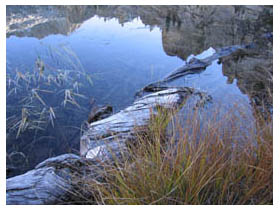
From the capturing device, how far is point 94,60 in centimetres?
426

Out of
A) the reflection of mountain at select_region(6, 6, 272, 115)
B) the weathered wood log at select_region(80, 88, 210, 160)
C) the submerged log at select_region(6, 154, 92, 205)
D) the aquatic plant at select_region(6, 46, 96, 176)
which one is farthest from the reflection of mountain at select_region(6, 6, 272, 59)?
the submerged log at select_region(6, 154, 92, 205)

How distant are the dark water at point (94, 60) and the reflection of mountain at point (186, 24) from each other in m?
0.02

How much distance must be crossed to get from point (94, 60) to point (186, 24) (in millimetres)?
3271

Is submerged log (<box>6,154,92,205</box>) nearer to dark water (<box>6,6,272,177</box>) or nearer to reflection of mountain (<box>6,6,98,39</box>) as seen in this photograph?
dark water (<box>6,6,272,177</box>)

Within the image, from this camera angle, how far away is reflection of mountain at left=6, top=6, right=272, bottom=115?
465 centimetres

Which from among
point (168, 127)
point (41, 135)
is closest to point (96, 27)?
point (41, 135)

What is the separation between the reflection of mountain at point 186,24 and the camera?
465cm

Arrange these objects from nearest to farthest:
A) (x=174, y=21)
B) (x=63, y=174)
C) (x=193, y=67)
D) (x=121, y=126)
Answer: (x=63, y=174) → (x=121, y=126) → (x=193, y=67) → (x=174, y=21)

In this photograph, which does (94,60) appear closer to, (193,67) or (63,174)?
(193,67)

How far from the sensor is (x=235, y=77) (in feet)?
13.1

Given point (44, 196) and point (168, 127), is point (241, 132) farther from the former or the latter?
point (44, 196)

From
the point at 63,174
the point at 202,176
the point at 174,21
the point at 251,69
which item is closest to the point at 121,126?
the point at 63,174

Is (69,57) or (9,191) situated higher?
(69,57)
